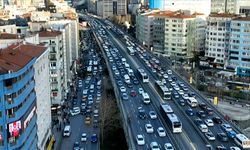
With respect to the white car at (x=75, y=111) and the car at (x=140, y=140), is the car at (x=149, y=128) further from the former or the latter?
the white car at (x=75, y=111)

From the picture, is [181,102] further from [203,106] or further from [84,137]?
[84,137]

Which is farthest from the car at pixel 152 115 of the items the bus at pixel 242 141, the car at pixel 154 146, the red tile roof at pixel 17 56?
the red tile roof at pixel 17 56

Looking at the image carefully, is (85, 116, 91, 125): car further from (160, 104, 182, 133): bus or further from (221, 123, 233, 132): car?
(221, 123, 233, 132): car

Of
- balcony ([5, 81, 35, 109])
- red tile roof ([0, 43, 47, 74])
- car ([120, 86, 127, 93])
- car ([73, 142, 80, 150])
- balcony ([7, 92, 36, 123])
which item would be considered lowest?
car ([73, 142, 80, 150])

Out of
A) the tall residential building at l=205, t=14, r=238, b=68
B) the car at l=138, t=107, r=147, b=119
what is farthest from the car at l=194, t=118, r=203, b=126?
the tall residential building at l=205, t=14, r=238, b=68

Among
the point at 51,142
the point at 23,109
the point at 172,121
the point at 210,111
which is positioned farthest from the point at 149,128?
the point at 23,109

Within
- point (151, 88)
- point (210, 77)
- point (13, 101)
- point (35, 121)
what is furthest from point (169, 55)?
point (13, 101)
